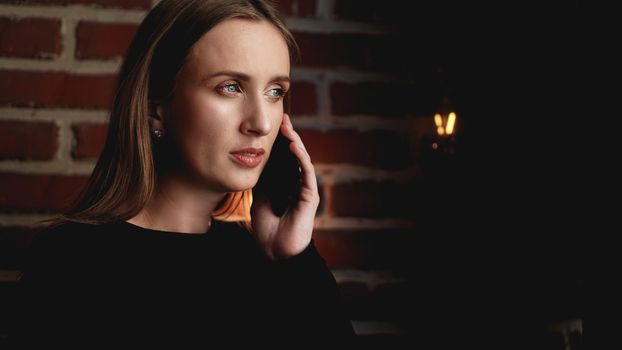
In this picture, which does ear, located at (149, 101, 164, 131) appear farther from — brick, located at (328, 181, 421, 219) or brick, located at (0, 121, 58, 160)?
brick, located at (328, 181, 421, 219)

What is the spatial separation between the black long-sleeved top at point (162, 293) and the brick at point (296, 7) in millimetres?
436

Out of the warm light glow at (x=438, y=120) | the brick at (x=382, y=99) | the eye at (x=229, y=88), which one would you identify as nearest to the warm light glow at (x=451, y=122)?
the warm light glow at (x=438, y=120)

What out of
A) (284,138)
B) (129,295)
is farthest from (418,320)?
(129,295)

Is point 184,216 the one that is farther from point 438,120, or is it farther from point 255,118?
point 438,120

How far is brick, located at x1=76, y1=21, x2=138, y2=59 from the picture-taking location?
930mm

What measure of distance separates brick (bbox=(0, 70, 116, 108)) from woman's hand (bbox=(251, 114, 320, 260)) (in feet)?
1.11

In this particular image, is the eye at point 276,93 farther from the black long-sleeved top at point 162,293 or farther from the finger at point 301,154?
the black long-sleeved top at point 162,293

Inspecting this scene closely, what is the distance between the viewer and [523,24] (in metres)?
0.87

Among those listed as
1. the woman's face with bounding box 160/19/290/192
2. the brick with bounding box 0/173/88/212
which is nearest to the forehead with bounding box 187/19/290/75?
the woman's face with bounding box 160/19/290/192

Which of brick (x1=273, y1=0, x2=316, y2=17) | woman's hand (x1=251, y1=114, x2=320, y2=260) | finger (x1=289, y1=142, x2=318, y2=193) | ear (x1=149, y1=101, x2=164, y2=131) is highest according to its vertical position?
brick (x1=273, y1=0, x2=316, y2=17)

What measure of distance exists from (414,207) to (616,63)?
0.46 m

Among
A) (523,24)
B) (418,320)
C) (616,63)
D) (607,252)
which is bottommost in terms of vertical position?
(418,320)

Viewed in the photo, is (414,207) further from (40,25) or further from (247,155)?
(40,25)

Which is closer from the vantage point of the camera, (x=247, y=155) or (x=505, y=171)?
(x=247, y=155)
